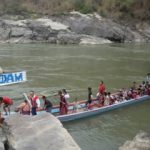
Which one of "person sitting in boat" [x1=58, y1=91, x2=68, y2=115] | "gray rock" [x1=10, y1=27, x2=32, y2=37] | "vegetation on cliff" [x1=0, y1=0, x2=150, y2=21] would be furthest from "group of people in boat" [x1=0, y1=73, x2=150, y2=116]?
"vegetation on cliff" [x1=0, y1=0, x2=150, y2=21]

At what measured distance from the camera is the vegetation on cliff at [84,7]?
2416 inches

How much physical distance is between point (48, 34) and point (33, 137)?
45744mm

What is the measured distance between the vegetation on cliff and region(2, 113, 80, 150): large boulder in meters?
51.4

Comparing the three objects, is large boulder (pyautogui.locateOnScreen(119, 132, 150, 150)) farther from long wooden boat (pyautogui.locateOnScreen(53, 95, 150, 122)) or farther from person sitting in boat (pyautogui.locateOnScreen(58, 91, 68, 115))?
person sitting in boat (pyautogui.locateOnScreen(58, 91, 68, 115))

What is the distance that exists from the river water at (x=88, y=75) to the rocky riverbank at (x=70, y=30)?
3831 mm

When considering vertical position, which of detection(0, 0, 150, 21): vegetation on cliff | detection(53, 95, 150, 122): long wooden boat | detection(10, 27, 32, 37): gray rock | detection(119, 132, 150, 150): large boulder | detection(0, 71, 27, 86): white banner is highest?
detection(0, 0, 150, 21): vegetation on cliff

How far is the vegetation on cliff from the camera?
6138 centimetres

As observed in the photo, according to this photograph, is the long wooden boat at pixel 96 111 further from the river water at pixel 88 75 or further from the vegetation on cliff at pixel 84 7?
the vegetation on cliff at pixel 84 7

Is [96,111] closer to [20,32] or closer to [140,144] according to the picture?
[140,144]

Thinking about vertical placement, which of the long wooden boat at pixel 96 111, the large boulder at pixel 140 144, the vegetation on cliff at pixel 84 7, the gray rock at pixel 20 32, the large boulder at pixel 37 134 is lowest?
the long wooden boat at pixel 96 111

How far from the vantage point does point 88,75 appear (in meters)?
31.4

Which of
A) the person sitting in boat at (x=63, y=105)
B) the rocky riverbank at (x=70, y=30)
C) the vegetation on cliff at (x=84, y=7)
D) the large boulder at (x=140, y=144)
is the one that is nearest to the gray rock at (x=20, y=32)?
the rocky riverbank at (x=70, y=30)

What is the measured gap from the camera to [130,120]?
19359 mm

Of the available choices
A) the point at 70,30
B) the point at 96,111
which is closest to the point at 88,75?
the point at 96,111
